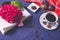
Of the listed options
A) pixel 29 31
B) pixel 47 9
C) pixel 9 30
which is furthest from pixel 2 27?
pixel 47 9

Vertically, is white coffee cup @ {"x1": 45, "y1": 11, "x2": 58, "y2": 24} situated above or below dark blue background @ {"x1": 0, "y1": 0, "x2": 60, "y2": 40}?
above

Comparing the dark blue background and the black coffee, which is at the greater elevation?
the black coffee

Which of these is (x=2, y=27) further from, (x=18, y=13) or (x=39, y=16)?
(x=39, y=16)

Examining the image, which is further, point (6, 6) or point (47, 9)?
point (47, 9)

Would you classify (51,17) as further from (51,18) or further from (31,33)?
(31,33)

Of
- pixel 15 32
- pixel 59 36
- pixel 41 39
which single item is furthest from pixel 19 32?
pixel 59 36

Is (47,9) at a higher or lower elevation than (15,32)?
higher

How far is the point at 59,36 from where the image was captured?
101cm

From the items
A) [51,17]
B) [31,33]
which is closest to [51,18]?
[51,17]

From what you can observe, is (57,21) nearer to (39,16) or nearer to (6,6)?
(39,16)

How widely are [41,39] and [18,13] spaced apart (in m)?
0.20

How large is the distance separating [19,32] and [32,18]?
4.8 inches

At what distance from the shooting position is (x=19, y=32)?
1003 mm

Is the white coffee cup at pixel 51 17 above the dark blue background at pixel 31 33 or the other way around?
above
